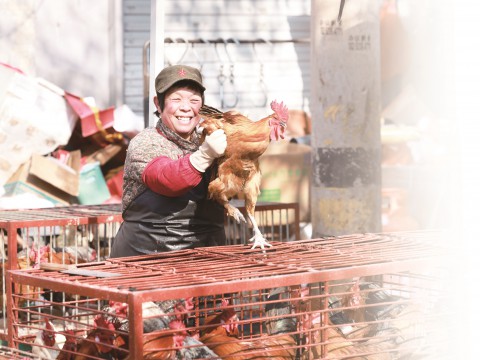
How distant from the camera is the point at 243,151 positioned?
3.57 metres

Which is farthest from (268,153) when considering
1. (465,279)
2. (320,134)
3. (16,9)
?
(465,279)

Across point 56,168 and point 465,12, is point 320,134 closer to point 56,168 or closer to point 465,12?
point 56,168

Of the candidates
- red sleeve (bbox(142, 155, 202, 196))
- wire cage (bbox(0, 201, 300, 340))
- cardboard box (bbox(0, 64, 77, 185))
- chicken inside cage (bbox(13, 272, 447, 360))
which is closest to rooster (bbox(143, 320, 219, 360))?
chicken inside cage (bbox(13, 272, 447, 360))

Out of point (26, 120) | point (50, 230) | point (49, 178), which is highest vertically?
point (26, 120)

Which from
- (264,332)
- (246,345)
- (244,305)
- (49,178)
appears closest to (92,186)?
(49,178)

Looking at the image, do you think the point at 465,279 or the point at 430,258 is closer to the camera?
the point at 465,279

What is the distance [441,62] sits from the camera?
1.87m

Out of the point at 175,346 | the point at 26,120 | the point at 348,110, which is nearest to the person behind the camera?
the point at 175,346

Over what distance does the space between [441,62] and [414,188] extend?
805cm

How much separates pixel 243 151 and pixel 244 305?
791 millimetres

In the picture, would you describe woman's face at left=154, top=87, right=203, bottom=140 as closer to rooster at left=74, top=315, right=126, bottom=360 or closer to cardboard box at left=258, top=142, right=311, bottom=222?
rooster at left=74, top=315, right=126, bottom=360

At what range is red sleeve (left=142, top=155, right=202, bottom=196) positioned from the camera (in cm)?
360

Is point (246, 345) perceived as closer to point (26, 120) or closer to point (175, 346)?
point (175, 346)

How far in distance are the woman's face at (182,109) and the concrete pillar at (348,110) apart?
5.73 feet
